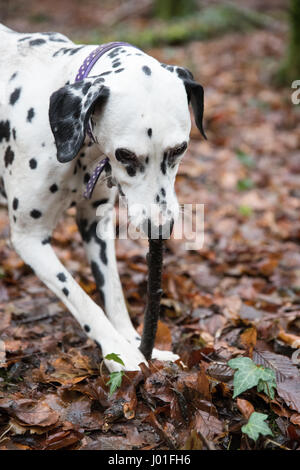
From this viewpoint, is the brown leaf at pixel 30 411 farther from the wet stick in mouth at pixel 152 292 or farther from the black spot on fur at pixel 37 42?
the black spot on fur at pixel 37 42

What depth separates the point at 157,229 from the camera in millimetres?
2465

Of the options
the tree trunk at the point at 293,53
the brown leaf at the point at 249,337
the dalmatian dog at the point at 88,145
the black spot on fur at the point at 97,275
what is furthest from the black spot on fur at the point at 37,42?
the tree trunk at the point at 293,53

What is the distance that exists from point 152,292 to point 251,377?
64 cm

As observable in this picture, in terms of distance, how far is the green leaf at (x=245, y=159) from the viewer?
7340 millimetres

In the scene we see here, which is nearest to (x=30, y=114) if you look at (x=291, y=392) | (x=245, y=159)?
(x=291, y=392)

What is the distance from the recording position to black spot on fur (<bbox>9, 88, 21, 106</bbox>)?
3125mm

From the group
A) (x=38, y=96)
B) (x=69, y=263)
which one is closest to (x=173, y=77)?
(x=38, y=96)

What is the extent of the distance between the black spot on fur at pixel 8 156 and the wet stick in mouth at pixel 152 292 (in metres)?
1.07

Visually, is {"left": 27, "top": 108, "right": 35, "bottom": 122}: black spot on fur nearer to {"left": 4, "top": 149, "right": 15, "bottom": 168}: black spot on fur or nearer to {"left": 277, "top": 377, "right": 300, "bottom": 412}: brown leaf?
{"left": 4, "top": 149, "right": 15, "bottom": 168}: black spot on fur

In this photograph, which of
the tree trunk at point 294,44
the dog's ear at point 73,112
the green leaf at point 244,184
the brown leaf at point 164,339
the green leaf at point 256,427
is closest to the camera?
the green leaf at point 256,427

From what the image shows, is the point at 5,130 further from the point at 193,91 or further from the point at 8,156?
the point at 193,91

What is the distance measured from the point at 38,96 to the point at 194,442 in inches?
79.1

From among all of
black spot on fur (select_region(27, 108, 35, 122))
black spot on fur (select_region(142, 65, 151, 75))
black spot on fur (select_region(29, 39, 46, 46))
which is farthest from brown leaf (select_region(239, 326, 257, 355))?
black spot on fur (select_region(29, 39, 46, 46))
